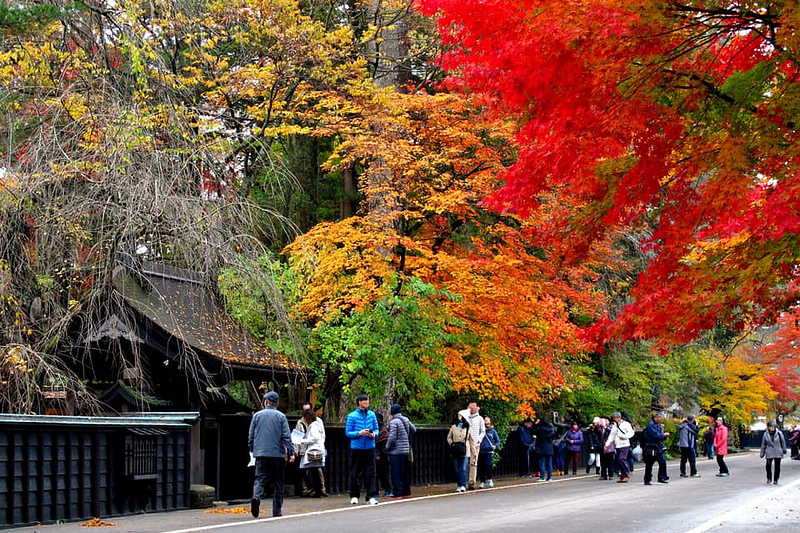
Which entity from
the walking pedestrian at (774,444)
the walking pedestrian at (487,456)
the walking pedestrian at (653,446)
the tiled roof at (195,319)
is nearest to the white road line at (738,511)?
the walking pedestrian at (774,444)

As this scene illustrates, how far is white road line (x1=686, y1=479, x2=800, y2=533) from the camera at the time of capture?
1285cm

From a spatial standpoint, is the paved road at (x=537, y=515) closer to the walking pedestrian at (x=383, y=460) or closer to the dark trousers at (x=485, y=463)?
the walking pedestrian at (x=383, y=460)

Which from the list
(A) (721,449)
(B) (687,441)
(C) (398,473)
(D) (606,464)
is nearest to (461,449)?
(C) (398,473)

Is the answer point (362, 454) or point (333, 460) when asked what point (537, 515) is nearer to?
point (362, 454)

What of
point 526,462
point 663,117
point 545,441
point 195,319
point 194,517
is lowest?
point 526,462

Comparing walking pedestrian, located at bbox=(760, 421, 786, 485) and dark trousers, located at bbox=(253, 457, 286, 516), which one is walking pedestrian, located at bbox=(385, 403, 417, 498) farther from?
walking pedestrian, located at bbox=(760, 421, 786, 485)

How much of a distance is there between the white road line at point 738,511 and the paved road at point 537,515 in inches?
0.6

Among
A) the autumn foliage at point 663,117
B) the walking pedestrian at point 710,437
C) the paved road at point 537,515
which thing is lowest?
the walking pedestrian at point 710,437

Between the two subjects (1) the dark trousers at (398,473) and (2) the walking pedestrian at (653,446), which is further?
(2) the walking pedestrian at (653,446)

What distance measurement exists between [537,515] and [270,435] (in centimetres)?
433

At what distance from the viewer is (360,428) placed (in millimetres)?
17125

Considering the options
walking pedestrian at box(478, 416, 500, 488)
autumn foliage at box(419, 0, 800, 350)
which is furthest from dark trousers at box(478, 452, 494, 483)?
autumn foliage at box(419, 0, 800, 350)

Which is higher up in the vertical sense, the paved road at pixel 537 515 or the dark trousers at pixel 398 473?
the dark trousers at pixel 398 473

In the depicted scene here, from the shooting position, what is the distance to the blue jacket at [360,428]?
55.7 ft
